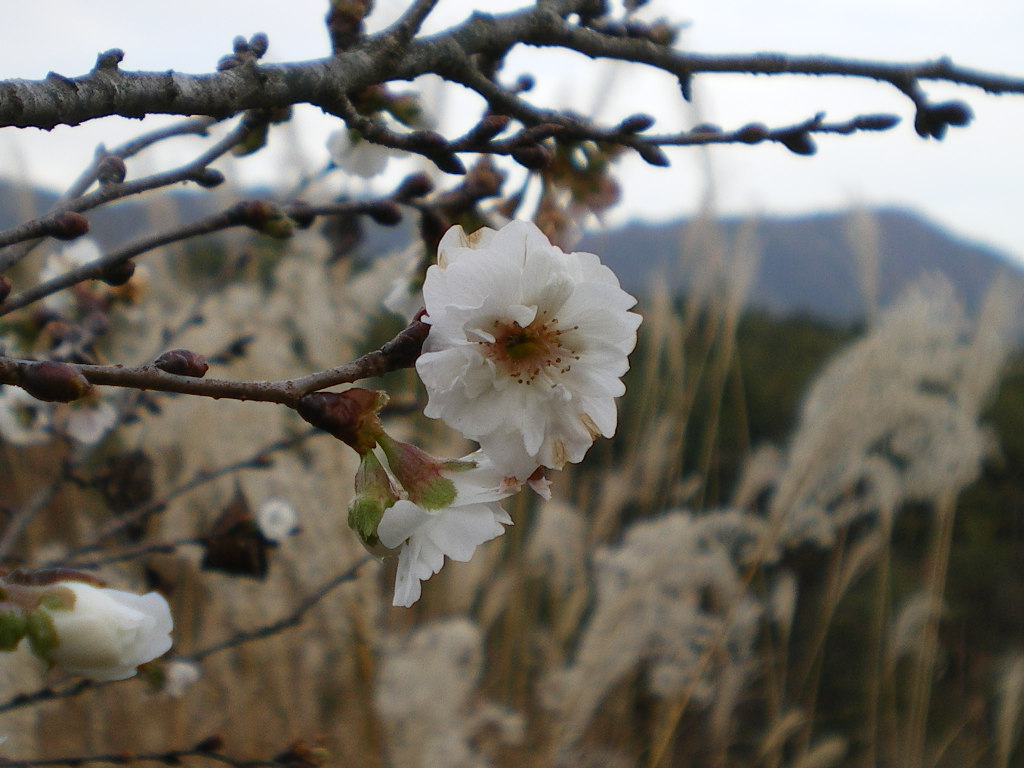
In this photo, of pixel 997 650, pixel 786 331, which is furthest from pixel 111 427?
pixel 786 331

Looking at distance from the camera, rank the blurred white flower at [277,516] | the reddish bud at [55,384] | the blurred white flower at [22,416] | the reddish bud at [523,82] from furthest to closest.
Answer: the blurred white flower at [277,516]
the blurred white flower at [22,416]
the reddish bud at [523,82]
the reddish bud at [55,384]

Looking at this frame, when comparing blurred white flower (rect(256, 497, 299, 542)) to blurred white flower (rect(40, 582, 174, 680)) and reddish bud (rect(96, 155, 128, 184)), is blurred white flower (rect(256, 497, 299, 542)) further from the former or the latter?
blurred white flower (rect(40, 582, 174, 680))

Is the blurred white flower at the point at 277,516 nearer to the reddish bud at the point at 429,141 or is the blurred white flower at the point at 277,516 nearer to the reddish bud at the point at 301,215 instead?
the reddish bud at the point at 301,215

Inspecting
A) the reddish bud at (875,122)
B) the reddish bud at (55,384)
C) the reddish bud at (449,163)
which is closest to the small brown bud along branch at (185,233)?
the reddish bud at (449,163)

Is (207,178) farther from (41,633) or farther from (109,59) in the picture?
(41,633)

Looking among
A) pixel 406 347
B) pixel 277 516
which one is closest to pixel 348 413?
pixel 406 347

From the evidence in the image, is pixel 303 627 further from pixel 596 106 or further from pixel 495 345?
Result: pixel 495 345

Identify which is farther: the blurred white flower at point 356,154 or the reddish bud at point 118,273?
the blurred white flower at point 356,154
